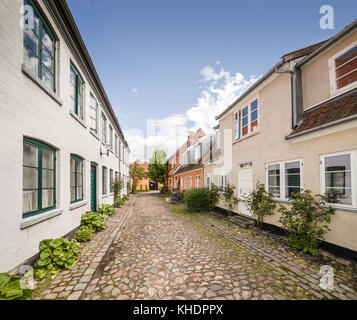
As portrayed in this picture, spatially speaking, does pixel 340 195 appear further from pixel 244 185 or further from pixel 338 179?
pixel 244 185

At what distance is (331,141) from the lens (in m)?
4.08

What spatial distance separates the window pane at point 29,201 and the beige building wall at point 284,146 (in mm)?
6832

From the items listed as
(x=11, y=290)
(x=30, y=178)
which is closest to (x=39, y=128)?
(x=30, y=178)

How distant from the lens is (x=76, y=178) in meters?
5.59

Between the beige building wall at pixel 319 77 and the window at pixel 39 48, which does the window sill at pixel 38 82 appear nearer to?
the window at pixel 39 48

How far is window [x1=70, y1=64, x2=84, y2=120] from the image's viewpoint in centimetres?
557

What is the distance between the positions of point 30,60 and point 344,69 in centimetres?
774

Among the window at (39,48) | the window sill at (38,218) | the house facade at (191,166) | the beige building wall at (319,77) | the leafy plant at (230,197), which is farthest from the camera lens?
the house facade at (191,166)

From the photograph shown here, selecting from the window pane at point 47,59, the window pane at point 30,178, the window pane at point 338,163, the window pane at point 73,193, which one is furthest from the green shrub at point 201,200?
the window pane at point 47,59

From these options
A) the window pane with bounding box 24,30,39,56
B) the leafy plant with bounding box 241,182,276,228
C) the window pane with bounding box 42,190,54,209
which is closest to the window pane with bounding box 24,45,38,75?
the window pane with bounding box 24,30,39,56

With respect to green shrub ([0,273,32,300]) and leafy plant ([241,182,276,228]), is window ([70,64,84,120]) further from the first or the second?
leafy plant ([241,182,276,228])

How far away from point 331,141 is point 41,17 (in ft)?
24.9

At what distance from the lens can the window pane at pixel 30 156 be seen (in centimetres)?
331

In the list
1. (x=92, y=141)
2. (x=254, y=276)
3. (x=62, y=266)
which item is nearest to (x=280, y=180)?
(x=254, y=276)
